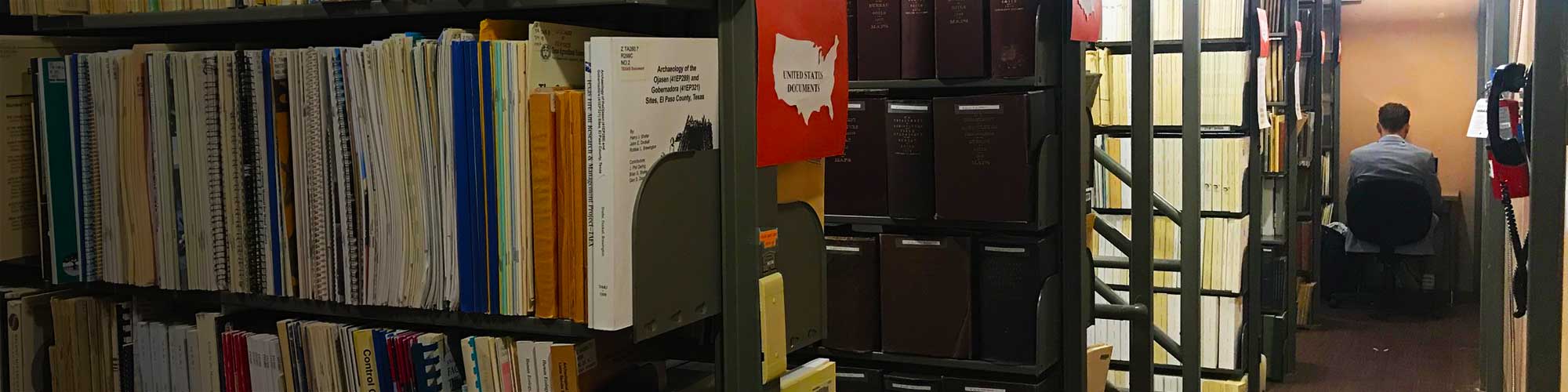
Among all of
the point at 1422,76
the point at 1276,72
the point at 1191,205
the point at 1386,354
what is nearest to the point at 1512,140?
the point at 1191,205

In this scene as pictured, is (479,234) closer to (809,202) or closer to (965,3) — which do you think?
(809,202)

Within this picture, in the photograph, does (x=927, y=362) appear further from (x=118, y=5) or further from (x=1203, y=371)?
(x=1203, y=371)

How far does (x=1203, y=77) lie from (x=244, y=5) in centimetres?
351

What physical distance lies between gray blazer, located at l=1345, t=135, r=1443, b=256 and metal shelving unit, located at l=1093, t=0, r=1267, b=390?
2308 millimetres

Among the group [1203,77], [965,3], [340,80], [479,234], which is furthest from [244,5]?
[1203,77]

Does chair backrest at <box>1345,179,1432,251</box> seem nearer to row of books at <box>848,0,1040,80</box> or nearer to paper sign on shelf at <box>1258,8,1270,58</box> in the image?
paper sign on shelf at <box>1258,8,1270,58</box>

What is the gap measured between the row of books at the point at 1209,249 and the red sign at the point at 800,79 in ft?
9.68

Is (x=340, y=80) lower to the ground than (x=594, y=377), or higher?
higher

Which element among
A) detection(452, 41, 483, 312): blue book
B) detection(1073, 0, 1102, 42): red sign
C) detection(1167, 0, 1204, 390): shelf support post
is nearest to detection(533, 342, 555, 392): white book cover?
detection(452, 41, 483, 312): blue book

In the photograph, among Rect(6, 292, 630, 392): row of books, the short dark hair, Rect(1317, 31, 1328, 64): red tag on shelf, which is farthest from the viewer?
the short dark hair

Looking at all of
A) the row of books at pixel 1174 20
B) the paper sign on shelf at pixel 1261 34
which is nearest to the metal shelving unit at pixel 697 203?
the row of books at pixel 1174 20

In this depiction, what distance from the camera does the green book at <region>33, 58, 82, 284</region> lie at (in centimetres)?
195

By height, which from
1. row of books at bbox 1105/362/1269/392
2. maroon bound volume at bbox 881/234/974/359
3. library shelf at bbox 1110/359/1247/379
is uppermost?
maroon bound volume at bbox 881/234/974/359

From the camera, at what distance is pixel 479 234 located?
1.59m
